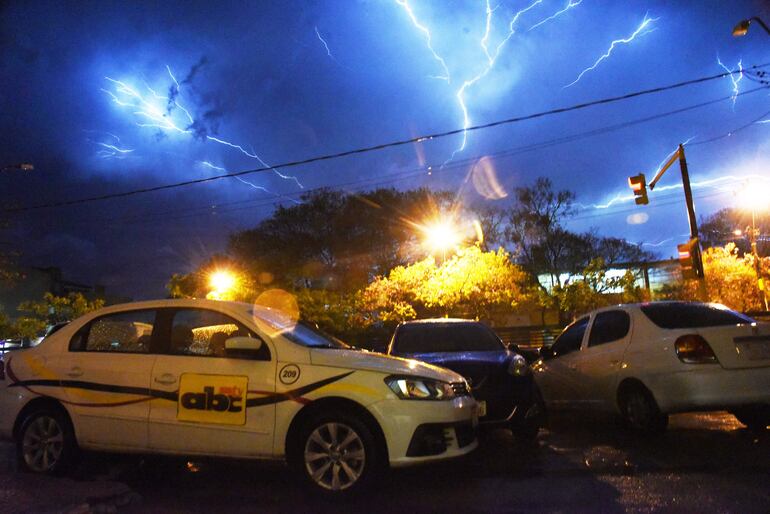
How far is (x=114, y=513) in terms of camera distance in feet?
12.6

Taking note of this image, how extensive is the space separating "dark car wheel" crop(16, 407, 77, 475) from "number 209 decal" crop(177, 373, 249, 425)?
3.87 ft

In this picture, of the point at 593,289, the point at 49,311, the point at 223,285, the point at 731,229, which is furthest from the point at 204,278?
the point at 731,229

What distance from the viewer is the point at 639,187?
14.4 m

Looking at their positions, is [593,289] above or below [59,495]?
above

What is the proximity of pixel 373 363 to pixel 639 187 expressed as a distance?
12.1m

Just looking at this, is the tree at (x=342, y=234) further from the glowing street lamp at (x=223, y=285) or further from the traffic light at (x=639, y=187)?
the traffic light at (x=639, y=187)

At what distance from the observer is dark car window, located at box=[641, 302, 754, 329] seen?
20.3 feet

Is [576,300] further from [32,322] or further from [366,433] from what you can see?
[32,322]

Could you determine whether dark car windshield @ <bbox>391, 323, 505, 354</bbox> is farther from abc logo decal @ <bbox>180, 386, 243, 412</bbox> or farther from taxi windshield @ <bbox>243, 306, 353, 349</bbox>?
abc logo decal @ <bbox>180, 386, 243, 412</bbox>

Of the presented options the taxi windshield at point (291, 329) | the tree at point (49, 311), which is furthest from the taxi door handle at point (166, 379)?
the tree at point (49, 311)

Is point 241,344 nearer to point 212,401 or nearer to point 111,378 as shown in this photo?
point 212,401

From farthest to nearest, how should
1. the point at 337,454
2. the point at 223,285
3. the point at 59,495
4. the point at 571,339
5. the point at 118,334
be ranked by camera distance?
the point at 223,285, the point at 571,339, the point at 118,334, the point at 337,454, the point at 59,495

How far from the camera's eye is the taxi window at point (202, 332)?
15.5 feet

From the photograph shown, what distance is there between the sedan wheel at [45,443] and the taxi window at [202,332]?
4.01 feet
